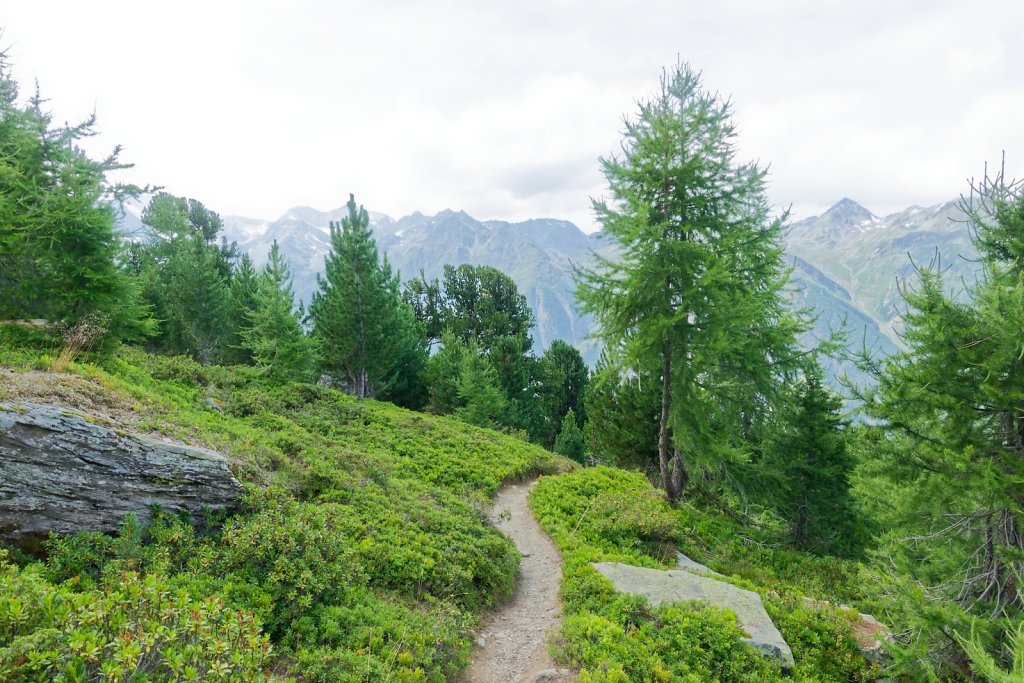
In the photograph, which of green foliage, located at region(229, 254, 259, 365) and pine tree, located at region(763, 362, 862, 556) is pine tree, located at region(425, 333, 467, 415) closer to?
green foliage, located at region(229, 254, 259, 365)

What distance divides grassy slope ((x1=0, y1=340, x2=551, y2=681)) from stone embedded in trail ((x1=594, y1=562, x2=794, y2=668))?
2.46m

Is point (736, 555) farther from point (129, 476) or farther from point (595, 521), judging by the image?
point (129, 476)

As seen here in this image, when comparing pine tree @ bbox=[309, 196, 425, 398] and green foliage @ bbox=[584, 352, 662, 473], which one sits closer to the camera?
green foliage @ bbox=[584, 352, 662, 473]

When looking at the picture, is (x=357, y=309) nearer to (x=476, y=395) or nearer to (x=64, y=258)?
(x=476, y=395)

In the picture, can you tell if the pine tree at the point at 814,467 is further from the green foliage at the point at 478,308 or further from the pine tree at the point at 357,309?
the green foliage at the point at 478,308

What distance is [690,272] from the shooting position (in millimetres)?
11992

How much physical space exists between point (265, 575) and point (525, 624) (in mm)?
4791

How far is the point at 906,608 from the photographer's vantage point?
7.28 meters

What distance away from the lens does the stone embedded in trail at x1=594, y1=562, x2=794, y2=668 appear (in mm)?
7902

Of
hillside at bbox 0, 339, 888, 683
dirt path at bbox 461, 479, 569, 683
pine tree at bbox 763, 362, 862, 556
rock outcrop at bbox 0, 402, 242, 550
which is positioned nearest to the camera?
hillside at bbox 0, 339, 888, 683

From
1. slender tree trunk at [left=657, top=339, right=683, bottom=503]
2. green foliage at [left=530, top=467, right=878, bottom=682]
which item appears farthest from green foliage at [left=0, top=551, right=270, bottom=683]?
slender tree trunk at [left=657, top=339, right=683, bottom=503]

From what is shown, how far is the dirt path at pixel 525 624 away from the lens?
23.1 ft

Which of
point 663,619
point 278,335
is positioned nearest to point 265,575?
point 663,619

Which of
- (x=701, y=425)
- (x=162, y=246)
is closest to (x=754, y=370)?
(x=701, y=425)
